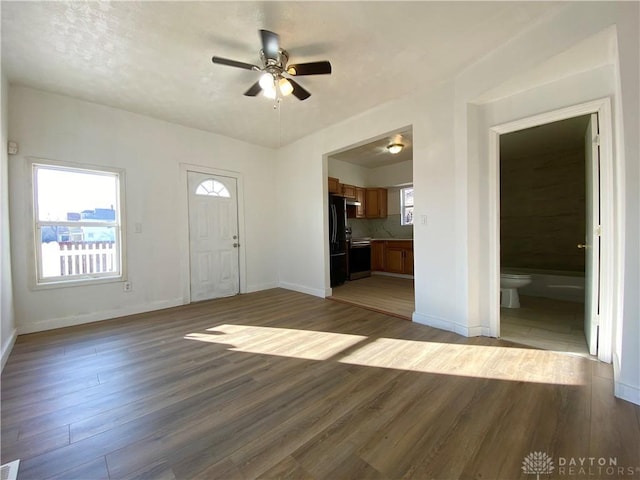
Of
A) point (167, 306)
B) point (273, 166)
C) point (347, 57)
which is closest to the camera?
point (347, 57)

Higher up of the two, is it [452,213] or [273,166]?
[273,166]

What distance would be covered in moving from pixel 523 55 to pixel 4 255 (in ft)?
16.9

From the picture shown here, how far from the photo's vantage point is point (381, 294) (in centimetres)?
476

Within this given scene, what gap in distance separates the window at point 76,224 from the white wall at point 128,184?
13 cm

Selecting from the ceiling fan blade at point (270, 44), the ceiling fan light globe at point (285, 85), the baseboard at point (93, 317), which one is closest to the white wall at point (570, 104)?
the ceiling fan light globe at point (285, 85)

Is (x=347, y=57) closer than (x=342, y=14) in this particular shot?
No

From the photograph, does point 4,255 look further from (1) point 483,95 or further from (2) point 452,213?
(1) point 483,95

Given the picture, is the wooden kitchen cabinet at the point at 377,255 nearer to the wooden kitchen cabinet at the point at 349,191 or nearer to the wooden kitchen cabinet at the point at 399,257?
the wooden kitchen cabinet at the point at 399,257

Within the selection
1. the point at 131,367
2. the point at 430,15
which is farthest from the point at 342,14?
the point at 131,367

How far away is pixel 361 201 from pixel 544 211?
371 centimetres

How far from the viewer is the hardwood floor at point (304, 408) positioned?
131 cm

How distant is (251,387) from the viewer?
1.96 meters
